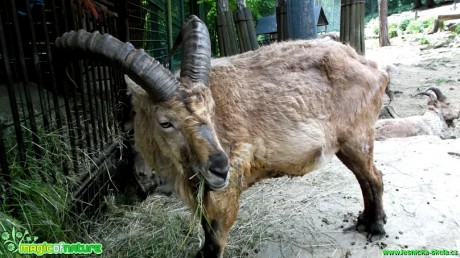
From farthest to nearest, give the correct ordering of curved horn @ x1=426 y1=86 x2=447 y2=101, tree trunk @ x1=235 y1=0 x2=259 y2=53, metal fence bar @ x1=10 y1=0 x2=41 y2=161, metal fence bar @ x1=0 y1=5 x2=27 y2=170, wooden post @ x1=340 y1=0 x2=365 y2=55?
tree trunk @ x1=235 y1=0 x2=259 y2=53 < curved horn @ x1=426 y1=86 x2=447 y2=101 < wooden post @ x1=340 y1=0 x2=365 y2=55 < metal fence bar @ x1=10 y1=0 x2=41 y2=161 < metal fence bar @ x1=0 y1=5 x2=27 y2=170

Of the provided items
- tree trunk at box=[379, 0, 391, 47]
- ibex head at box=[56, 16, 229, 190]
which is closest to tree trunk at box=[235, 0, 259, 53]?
ibex head at box=[56, 16, 229, 190]

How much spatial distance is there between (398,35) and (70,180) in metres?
26.3

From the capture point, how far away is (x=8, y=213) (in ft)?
7.18

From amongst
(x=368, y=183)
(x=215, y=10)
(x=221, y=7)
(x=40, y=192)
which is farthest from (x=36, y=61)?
(x=215, y=10)

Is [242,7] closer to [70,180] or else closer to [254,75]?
[254,75]

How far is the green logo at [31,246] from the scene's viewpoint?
6.47ft

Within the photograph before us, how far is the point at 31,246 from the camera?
2.20 metres

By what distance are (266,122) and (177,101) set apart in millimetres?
864

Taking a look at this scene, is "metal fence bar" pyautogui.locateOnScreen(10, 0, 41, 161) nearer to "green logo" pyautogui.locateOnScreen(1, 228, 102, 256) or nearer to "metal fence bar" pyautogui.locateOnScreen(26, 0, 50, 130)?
"metal fence bar" pyautogui.locateOnScreen(26, 0, 50, 130)

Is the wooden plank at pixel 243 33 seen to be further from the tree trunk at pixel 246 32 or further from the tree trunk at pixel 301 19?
the tree trunk at pixel 301 19

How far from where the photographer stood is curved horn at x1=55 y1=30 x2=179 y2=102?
254 cm

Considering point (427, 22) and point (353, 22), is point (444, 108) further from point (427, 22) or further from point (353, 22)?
point (427, 22)

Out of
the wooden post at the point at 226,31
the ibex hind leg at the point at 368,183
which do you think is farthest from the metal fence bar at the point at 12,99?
the wooden post at the point at 226,31

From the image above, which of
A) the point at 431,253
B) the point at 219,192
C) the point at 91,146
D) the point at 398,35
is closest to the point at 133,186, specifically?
the point at 91,146
